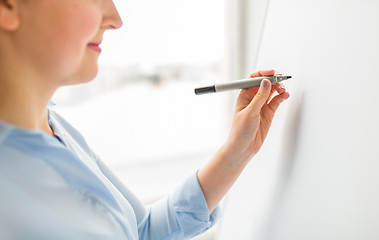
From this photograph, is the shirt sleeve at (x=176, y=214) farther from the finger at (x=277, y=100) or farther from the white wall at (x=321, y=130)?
the finger at (x=277, y=100)

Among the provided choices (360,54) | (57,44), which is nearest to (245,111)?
(360,54)

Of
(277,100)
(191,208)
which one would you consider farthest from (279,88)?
(191,208)

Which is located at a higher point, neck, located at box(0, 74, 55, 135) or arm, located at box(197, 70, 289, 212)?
neck, located at box(0, 74, 55, 135)

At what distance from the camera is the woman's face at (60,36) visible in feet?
1.18

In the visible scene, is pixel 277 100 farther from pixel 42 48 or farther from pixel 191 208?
pixel 42 48

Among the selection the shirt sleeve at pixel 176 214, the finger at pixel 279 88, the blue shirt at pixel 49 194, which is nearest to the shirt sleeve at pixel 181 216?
the shirt sleeve at pixel 176 214

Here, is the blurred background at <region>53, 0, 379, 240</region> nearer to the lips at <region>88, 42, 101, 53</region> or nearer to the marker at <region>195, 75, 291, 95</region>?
the marker at <region>195, 75, 291, 95</region>

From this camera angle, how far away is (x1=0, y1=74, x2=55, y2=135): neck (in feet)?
1.23

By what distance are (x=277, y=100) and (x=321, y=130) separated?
0.36 feet

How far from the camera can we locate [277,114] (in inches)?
21.7

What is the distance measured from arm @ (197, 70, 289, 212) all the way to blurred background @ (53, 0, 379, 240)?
2cm

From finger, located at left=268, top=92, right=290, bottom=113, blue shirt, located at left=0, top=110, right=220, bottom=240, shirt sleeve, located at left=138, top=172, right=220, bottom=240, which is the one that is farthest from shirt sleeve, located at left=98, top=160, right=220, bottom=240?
finger, located at left=268, top=92, right=290, bottom=113

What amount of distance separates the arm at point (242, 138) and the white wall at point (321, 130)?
2 centimetres

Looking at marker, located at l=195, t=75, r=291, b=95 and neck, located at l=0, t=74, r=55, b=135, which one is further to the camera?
A: marker, located at l=195, t=75, r=291, b=95
